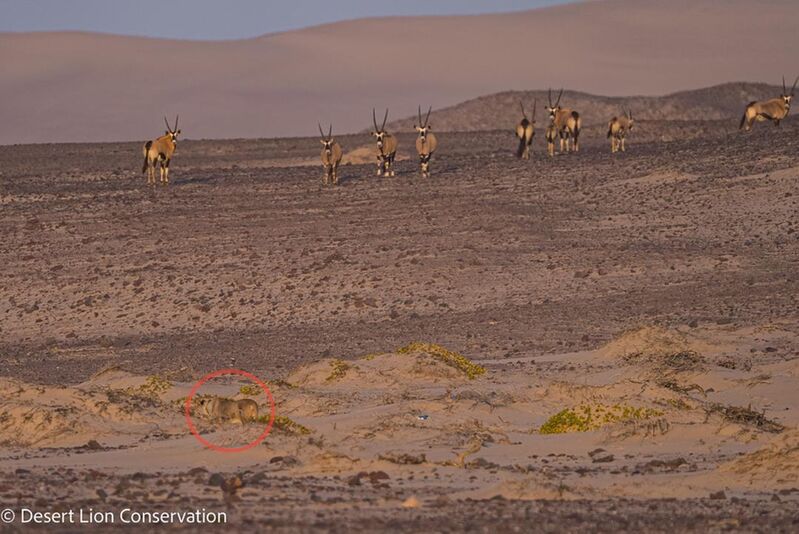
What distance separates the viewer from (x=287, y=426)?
15.6 m

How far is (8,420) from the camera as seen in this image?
16250mm

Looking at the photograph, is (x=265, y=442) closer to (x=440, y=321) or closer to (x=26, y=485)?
(x=26, y=485)

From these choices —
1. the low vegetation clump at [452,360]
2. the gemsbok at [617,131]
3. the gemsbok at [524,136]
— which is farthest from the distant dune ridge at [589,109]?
the low vegetation clump at [452,360]

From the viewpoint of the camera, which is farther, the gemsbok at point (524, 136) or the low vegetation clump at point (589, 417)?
the gemsbok at point (524, 136)

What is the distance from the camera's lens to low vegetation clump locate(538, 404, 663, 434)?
16062 mm

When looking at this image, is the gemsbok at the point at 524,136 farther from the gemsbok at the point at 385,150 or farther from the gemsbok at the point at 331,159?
the gemsbok at the point at 331,159

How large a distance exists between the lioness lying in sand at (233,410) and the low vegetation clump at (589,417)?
278 cm

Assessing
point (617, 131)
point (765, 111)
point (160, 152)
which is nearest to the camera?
point (160, 152)

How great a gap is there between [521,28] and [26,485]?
139 metres

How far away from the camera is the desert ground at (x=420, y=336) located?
12.7 metres

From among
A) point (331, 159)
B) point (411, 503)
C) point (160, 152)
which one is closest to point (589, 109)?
point (331, 159)


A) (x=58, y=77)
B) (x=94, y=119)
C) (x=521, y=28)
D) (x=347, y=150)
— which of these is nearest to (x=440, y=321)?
(x=347, y=150)

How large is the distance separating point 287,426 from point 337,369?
4.66 metres

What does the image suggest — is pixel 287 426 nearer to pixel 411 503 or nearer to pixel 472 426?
pixel 472 426
